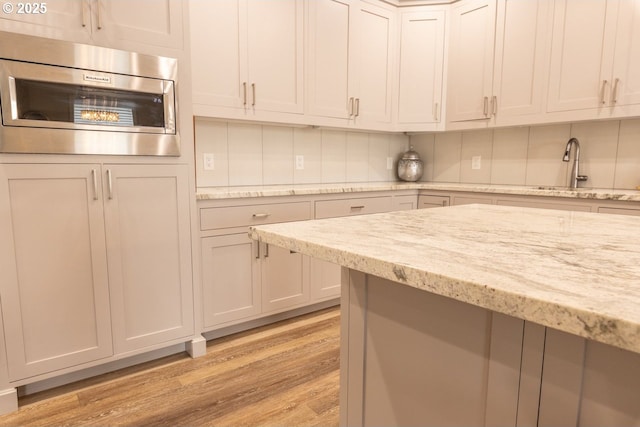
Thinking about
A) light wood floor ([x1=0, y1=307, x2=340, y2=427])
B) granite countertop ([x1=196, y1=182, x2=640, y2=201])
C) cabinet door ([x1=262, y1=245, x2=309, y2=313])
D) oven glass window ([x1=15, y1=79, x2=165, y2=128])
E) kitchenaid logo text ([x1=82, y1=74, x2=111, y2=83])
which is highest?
kitchenaid logo text ([x1=82, y1=74, x2=111, y2=83])

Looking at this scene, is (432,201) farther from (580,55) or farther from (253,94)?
(253,94)

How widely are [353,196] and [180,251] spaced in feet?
4.28

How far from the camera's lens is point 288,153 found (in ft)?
10.1

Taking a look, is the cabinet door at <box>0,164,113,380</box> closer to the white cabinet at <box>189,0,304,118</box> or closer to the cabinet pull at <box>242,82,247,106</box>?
the white cabinet at <box>189,0,304,118</box>

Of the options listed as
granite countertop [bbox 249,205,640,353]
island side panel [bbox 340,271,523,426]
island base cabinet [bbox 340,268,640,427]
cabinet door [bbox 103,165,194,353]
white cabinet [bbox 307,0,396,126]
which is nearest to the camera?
granite countertop [bbox 249,205,640,353]

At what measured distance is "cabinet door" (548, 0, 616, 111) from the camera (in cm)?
246

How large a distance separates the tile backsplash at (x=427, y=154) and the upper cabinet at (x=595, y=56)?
33 cm

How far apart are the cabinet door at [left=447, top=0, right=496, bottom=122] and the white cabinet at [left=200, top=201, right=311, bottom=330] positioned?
1.61m

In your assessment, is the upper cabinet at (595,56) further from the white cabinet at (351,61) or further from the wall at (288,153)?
the wall at (288,153)

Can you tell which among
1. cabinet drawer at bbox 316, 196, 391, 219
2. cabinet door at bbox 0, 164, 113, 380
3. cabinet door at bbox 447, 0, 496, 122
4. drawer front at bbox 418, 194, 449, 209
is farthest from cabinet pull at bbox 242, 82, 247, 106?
cabinet door at bbox 447, 0, 496, 122

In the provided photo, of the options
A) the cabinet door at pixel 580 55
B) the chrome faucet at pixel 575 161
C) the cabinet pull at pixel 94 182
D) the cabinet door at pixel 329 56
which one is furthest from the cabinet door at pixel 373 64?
the cabinet pull at pixel 94 182

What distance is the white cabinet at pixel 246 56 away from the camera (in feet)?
7.66

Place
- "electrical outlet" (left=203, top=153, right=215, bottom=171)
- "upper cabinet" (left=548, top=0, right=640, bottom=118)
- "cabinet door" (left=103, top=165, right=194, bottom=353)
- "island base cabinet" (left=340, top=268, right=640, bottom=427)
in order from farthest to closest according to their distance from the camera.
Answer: "electrical outlet" (left=203, top=153, right=215, bottom=171), "upper cabinet" (left=548, top=0, right=640, bottom=118), "cabinet door" (left=103, top=165, right=194, bottom=353), "island base cabinet" (left=340, top=268, right=640, bottom=427)

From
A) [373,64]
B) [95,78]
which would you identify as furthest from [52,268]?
[373,64]
